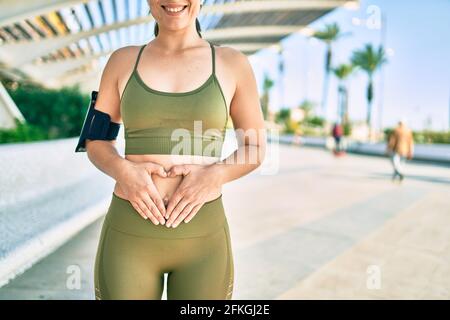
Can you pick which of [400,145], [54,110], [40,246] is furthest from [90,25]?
[40,246]

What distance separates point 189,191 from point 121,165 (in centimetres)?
18

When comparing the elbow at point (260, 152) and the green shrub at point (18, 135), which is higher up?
the elbow at point (260, 152)

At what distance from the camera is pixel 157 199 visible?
1.17 m

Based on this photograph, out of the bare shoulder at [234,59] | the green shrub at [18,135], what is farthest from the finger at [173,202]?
the green shrub at [18,135]

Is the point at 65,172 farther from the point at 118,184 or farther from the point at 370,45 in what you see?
the point at 370,45

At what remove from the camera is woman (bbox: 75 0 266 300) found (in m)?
1.18

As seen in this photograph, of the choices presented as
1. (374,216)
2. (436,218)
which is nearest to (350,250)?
(374,216)

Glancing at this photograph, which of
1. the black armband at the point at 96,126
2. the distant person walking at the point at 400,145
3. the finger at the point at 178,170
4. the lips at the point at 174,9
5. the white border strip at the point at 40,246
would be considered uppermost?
the lips at the point at 174,9

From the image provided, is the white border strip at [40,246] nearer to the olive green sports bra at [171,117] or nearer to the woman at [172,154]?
the woman at [172,154]

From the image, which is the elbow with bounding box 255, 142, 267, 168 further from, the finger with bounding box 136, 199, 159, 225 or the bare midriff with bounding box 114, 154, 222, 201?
the finger with bounding box 136, 199, 159, 225

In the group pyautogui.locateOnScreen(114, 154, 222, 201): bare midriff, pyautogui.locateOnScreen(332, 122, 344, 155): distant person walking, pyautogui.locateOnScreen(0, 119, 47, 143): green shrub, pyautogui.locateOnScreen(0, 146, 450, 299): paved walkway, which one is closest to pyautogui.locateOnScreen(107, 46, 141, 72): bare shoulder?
pyautogui.locateOnScreen(114, 154, 222, 201): bare midriff

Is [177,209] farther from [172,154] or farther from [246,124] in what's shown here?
[246,124]

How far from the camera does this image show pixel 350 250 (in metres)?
4.84

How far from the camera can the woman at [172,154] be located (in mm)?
1177
